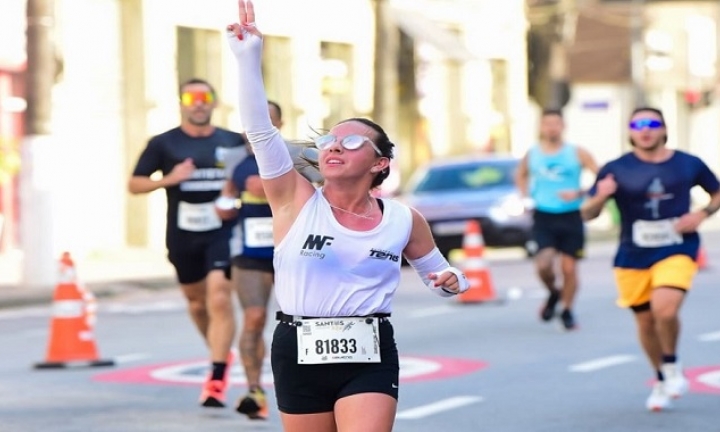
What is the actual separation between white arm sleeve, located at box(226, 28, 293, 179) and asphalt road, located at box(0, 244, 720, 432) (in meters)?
3.90

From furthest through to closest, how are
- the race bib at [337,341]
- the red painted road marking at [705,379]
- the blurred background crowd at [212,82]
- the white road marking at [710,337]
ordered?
1. the blurred background crowd at [212,82]
2. the white road marking at [710,337]
3. the red painted road marking at [705,379]
4. the race bib at [337,341]

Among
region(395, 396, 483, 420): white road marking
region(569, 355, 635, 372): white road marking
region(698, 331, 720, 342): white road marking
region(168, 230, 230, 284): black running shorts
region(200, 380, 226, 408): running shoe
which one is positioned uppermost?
region(168, 230, 230, 284): black running shorts

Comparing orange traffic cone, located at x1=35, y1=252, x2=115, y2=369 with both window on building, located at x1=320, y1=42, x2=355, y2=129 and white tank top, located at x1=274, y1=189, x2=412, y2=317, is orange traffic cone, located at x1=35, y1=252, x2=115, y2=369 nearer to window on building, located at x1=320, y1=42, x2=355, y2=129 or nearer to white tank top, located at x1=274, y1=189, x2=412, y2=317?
white tank top, located at x1=274, y1=189, x2=412, y2=317

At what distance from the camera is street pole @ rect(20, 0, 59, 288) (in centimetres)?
2161

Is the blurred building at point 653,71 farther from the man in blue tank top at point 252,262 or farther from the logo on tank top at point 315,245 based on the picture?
the logo on tank top at point 315,245

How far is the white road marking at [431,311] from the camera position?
61.3 ft

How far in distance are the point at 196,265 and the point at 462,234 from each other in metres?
15.4

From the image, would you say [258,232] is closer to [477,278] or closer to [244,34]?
[244,34]

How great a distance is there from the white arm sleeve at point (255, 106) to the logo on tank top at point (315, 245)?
279 mm

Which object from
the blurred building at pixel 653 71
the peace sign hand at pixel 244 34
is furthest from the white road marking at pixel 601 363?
the blurred building at pixel 653 71

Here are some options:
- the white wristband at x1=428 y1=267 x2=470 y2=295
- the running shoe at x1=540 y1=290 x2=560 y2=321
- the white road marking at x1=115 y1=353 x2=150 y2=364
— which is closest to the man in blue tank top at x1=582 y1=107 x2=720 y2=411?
the white wristband at x1=428 y1=267 x2=470 y2=295

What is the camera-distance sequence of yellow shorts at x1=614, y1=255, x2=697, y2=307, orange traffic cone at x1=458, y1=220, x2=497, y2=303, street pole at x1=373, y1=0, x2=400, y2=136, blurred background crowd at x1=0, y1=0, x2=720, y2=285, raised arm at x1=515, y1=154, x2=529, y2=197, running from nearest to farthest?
yellow shorts at x1=614, y1=255, x2=697, y2=307, raised arm at x1=515, y1=154, x2=529, y2=197, orange traffic cone at x1=458, y1=220, x2=497, y2=303, blurred background crowd at x1=0, y1=0, x2=720, y2=285, street pole at x1=373, y1=0, x2=400, y2=136

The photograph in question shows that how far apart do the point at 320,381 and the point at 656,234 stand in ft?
16.1

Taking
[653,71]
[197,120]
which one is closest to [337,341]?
[197,120]
